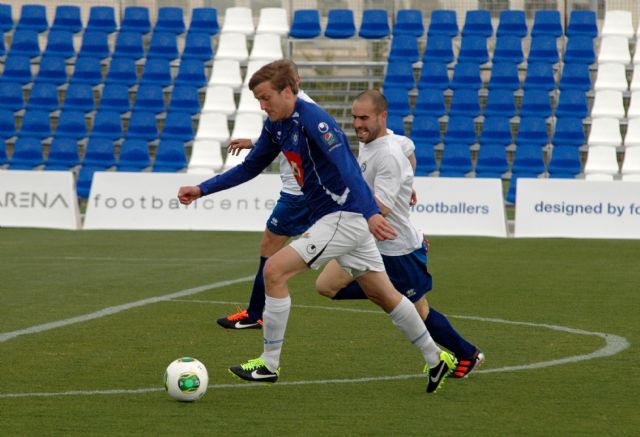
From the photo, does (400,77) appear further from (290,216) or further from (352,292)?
(352,292)

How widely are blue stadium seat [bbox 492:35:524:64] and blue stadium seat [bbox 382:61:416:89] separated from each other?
1.61m

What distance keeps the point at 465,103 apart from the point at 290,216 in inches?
524

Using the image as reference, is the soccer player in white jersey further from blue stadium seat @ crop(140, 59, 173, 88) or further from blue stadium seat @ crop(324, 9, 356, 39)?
blue stadium seat @ crop(324, 9, 356, 39)

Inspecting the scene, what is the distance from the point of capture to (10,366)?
291 inches

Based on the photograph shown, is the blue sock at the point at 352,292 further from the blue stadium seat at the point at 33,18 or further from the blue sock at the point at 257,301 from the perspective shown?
the blue stadium seat at the point at 33,18

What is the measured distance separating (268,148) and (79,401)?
181 centimetres

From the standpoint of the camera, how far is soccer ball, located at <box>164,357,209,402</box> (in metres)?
6.30

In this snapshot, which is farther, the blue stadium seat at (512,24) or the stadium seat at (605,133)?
the blue stadium seat at (512,24)

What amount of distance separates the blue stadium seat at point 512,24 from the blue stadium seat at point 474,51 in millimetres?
545

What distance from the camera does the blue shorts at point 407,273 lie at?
7.12m

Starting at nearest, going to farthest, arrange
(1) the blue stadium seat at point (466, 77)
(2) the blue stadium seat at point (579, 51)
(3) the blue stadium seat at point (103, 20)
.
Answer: (1) the blue stadium seat at point (466, 77), (2) the blue stadium seat at point (579, 51), (3) the blue stadium seat at point (103, 20)

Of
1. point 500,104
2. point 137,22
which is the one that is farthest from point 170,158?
point 500,104

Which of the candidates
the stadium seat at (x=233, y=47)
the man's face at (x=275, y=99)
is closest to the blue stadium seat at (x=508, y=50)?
the stadium seat at (x=233, y=47)

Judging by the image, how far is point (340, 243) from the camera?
258 inches
